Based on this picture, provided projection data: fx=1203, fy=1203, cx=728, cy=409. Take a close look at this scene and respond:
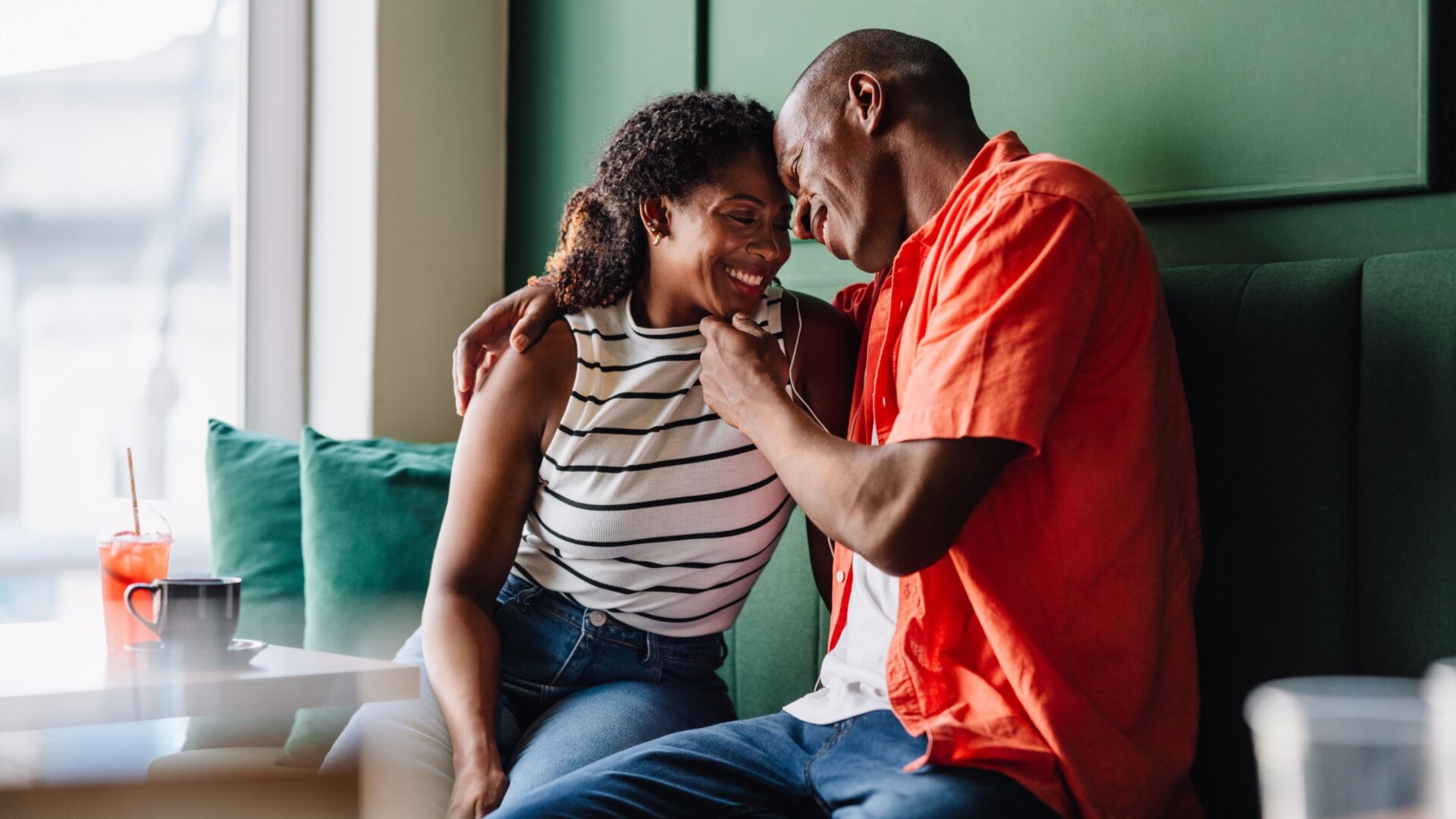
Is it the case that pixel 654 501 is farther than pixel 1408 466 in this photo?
Yes

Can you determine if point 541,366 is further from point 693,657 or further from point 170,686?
point 170,686

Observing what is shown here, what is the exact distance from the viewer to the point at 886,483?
1.17 metres

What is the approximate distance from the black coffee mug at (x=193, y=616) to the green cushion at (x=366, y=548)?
0.68m

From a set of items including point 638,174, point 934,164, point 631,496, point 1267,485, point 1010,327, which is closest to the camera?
point 1010,327

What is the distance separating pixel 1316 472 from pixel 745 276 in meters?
0.75

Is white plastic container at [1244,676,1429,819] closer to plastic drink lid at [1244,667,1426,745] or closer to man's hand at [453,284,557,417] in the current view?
plastic drink lid at [1244,667,1426,745]

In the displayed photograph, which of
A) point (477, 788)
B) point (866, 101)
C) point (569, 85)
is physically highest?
point (569, 85)

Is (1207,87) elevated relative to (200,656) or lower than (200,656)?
elevated

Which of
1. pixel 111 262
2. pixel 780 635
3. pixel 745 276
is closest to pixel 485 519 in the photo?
pixel 745 276

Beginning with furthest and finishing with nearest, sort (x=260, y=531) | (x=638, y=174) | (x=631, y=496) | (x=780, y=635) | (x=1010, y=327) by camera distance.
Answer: (x=260, y=531), (x=780, y=635), (x=638, y=174), (x=631, y=496), (x=1010, y=327)

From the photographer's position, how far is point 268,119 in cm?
279

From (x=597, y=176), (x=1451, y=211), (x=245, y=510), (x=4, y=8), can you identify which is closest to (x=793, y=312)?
(x=597, y=176)

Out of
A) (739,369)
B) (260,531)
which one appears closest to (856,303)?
(739,369)

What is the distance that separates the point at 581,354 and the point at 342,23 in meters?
1.50
